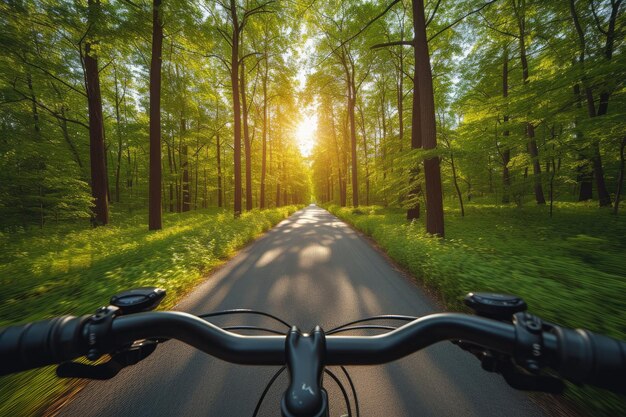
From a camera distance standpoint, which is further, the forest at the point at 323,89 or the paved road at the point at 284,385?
the forest at the point at 323,89

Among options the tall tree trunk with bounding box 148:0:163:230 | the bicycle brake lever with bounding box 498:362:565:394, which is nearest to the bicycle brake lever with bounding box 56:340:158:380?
the bicycle brake lever with bounding box 498:362:565:394

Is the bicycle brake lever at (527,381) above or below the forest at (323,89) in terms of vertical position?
below

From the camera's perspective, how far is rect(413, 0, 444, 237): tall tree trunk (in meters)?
7.03

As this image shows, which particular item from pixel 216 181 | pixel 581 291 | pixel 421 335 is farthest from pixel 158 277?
pixel 216 181

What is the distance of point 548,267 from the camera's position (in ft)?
13.7

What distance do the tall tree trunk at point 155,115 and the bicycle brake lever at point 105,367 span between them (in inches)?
411

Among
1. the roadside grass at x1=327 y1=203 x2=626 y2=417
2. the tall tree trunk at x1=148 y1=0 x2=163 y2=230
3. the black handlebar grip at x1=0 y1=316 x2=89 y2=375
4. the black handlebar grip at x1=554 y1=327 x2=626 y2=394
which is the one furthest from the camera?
the tall tree trunk at x1=148 y1=0 x2=163 y2=230

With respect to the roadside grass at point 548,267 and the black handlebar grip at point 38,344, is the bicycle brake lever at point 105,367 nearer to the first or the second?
the black handlebar grip at point 38,344

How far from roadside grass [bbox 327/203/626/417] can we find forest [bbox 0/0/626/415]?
30mm

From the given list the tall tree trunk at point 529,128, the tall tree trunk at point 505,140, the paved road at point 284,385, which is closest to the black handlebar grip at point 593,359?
the paved road at point 284,385

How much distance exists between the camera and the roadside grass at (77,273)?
2164 millimetres

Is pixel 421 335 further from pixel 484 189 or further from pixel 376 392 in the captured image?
pixel 484 189

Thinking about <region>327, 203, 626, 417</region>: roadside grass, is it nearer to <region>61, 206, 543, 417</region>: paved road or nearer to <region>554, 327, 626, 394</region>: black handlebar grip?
<region>61, 206, 543, 417</region>: paved road

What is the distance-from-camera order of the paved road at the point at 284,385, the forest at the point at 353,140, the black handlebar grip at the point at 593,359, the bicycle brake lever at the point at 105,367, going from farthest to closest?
the forest at the point at 353,140 → the paved road at the point at 284,385 → the bicycle brake lever at the point at 105,367 → the black handlebar grip at the point at 593,359
